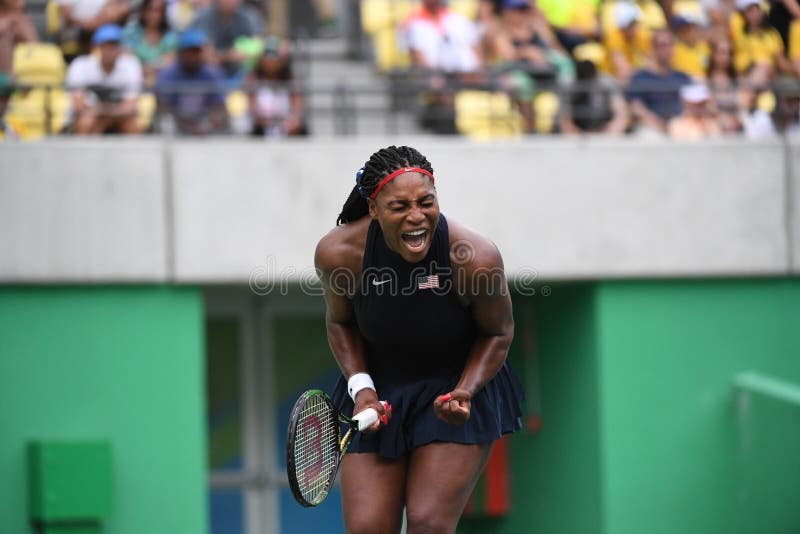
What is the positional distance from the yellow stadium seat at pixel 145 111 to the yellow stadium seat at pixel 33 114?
1.67 feet

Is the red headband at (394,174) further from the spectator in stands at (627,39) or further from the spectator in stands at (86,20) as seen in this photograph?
the spectator in stands at (627,39)

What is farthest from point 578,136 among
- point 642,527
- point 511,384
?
point 511,384

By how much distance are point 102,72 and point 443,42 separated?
103 inches

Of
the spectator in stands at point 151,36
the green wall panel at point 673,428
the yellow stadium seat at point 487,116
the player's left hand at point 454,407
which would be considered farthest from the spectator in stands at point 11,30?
the player's left hand at point 454,407

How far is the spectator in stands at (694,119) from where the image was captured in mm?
10062

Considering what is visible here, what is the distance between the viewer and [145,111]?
970 cm

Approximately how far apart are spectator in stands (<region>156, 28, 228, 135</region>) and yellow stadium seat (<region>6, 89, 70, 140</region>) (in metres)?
0.73

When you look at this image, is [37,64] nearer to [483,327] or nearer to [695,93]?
[695,93]

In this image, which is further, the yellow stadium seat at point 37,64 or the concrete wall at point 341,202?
the yellow stadium seat at point 37,64

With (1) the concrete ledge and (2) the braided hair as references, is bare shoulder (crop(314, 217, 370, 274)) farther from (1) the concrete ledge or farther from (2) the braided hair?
(1) the concrete ledge

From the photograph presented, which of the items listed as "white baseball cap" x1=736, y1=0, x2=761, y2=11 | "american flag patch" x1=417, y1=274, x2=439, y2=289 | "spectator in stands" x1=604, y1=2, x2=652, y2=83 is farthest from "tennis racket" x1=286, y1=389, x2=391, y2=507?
"white baseball cap" x1=736, y1=0, x2=761, y2=11

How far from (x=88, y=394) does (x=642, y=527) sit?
13.7 ft

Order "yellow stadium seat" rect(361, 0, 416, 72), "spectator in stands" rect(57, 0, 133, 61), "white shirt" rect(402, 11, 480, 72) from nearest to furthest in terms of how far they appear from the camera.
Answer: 1. "spectator in stands" rect(57, 0, 133, 61)
2. "white shirt" rect(402, 11, 480, 72)
3. "yellow stadium seat" rect(361, 0, 416, 72)

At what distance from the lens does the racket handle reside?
15.6 ft
